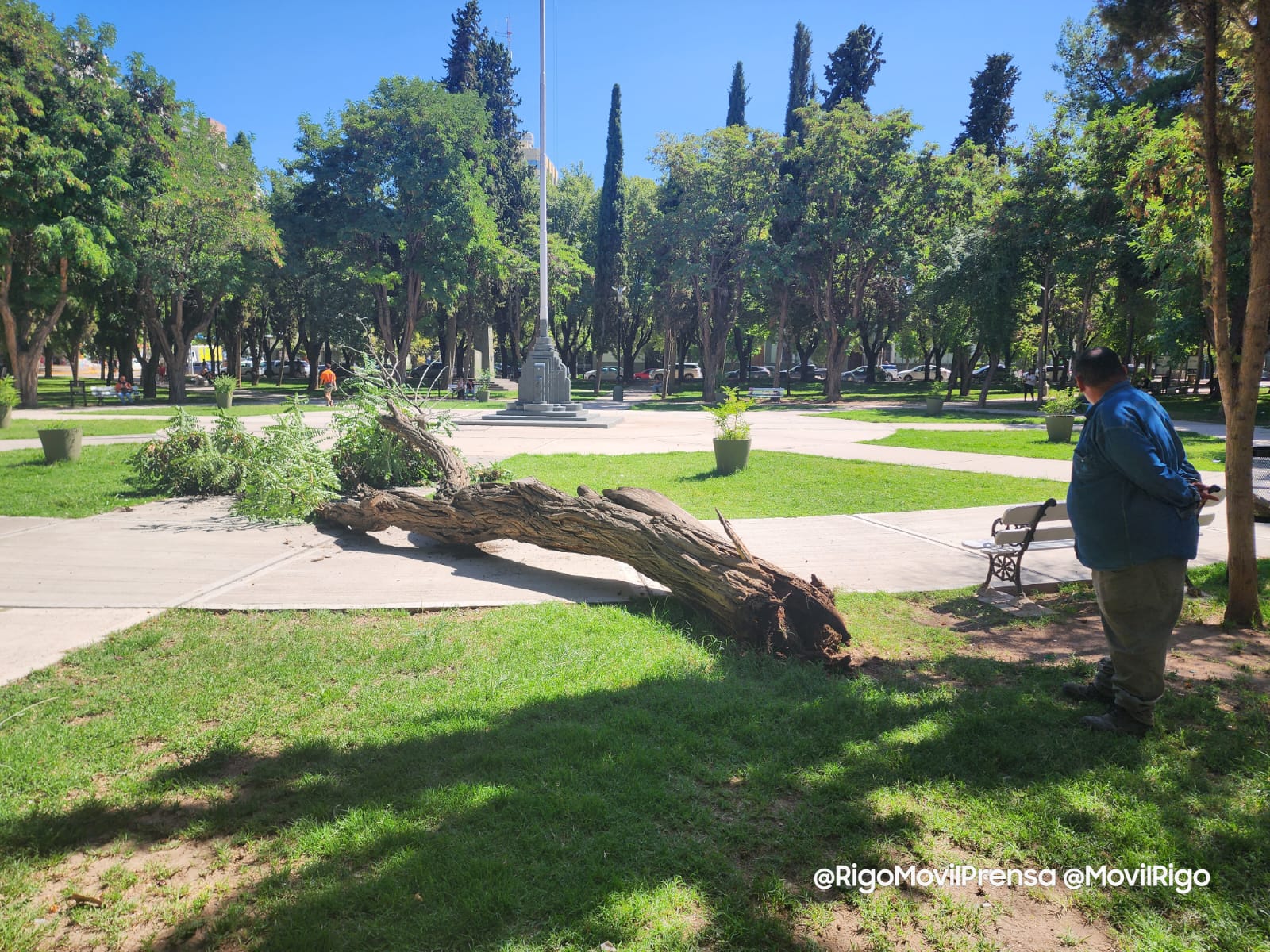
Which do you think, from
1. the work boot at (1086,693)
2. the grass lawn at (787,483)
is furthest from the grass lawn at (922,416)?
the work boot at (1086,693)

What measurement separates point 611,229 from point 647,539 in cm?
3690

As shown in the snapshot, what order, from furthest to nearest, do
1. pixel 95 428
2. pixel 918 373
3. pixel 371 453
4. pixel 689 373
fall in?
pixel 918 373 < pixel 689 373 < pixel 95 428 < pixel 371 453

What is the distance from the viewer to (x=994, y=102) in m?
45.1

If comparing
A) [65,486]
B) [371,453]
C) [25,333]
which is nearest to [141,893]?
[371,453]

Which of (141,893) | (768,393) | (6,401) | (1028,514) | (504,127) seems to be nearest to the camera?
(141,893)

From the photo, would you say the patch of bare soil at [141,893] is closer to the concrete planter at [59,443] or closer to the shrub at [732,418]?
the shrub at [732,418]

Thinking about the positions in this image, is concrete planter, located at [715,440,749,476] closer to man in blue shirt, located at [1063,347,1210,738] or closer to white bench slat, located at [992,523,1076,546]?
white bench slat, located at [992,523,1076,546]

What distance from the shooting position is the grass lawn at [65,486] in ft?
29.7

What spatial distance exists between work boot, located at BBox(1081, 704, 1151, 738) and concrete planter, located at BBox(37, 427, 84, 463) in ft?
48.3

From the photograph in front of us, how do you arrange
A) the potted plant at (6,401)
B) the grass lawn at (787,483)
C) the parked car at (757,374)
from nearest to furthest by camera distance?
the grass lawn at (787,483)
the potted plant at (6,401)
the parked car at (757,374)

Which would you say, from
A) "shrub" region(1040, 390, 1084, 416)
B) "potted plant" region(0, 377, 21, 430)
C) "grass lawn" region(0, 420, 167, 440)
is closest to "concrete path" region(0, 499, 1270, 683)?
"shrub" region(1040, 390, 1084, 416)

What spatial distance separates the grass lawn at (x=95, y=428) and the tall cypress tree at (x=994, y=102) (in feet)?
147

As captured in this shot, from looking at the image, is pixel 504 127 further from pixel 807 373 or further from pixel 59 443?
pixel 59 443

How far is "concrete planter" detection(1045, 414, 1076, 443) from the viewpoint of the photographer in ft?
55.2
